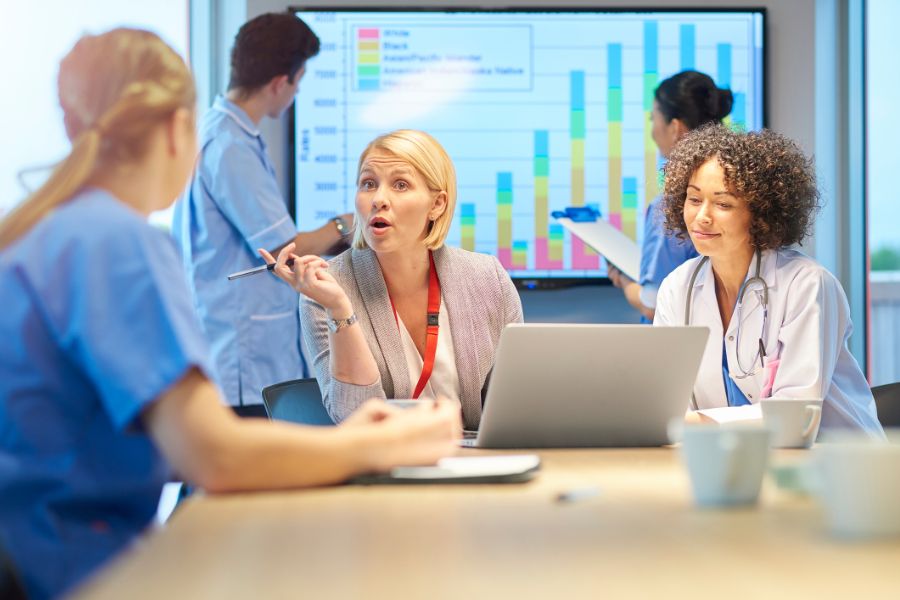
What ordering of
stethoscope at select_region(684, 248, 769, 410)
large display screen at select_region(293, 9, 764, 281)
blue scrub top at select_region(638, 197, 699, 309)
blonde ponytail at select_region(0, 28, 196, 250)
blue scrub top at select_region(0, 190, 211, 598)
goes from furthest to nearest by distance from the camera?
1. large display screen at select_region(293, 9, 764, 281)
2. blue scrub top at select_region(638, 197, 699, 309)
3. stethoscope at select_region(684, 248, 769, 410)
4. blonde ponytail at select_region(0, 28, 196, 250)
5. blue scrub top at select_region(0, 190, 211, 598)

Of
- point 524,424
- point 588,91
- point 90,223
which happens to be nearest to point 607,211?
point 588,91

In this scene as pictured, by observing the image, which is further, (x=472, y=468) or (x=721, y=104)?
(x=721, y=104)

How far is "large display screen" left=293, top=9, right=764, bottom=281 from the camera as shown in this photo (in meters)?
4.33

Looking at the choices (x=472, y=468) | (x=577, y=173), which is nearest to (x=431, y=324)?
(x=472, y=468)

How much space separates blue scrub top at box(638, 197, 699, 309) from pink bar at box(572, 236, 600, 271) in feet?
2.96

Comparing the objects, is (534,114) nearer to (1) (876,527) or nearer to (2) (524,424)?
(2) (524,424)

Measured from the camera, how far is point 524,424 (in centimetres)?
174

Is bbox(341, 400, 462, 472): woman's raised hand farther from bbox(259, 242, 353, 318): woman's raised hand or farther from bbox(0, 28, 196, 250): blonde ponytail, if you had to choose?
bbox(259, 242, 353, 318): woman's raised hand

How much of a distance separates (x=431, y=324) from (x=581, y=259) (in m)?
2.08

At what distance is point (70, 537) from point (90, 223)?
0.32 m

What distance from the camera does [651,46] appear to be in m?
4.35

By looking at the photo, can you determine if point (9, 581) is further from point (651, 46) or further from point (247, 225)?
point (651, 46)

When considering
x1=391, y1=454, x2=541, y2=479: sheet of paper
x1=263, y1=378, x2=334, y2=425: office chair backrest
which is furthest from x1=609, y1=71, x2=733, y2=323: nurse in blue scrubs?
x1=391, y1=454, x2=541, y2=479: sheet of paper

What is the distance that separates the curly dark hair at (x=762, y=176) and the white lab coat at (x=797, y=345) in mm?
91
